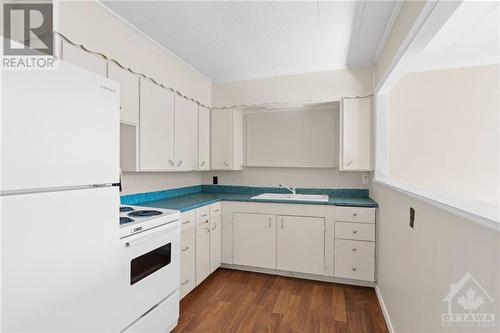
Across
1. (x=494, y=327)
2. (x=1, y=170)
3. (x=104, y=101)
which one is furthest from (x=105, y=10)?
(x=494, y=327)

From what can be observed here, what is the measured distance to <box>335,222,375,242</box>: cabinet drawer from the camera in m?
2.54

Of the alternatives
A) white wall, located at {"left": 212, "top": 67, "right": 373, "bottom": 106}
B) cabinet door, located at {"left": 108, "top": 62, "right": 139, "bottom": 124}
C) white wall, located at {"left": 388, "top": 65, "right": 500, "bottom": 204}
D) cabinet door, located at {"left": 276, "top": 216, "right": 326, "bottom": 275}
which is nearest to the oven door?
cabinet door, located at {"left": 108, "top": 62, "right": 139, "bottom": 124}

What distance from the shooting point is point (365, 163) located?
9.20ft

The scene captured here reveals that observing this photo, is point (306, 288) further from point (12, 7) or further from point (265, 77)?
point (12, 7)

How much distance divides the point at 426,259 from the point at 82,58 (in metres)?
2.36

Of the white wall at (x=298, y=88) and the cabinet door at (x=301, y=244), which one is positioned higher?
the white wall at (x=298, y=88)

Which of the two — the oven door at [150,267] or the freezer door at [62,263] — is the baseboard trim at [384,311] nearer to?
the oven door at [150,267]

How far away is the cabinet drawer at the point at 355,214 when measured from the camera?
254 cm

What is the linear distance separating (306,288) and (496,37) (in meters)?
2.86

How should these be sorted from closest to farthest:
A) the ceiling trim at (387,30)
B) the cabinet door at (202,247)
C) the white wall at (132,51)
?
the white wall at (132,51) → the ceiling trim at (387,30) → the cabinet door at (202,247)

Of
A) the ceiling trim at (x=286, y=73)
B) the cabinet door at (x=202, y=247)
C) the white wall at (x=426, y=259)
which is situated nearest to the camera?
the white wall at (x=426, y=259)

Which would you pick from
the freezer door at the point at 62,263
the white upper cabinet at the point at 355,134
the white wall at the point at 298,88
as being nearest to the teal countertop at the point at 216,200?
the white upper cabinet at the point at 355,134

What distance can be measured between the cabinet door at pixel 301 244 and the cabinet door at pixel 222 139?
3.47 ft

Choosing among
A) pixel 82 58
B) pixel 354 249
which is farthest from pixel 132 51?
pixel 354 249
